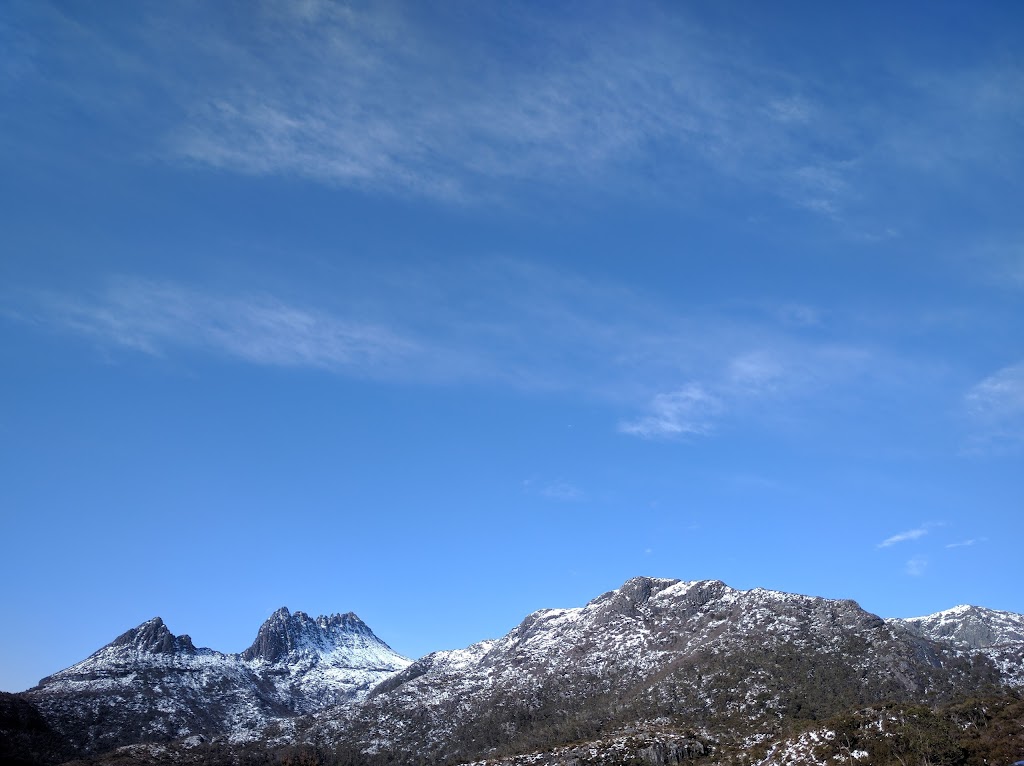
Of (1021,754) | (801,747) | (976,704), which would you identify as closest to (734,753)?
(801,747)

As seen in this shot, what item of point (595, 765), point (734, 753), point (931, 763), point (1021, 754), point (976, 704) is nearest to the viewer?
point (1021, 754)

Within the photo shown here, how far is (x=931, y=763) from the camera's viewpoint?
3113 inches

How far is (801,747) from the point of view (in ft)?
325

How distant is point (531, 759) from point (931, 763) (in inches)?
4108

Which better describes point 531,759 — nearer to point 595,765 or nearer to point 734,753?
point 595,765

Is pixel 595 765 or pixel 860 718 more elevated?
pixel 860 718

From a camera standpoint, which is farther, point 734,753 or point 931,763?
point 734,753

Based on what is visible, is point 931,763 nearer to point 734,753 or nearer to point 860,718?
point 860,718

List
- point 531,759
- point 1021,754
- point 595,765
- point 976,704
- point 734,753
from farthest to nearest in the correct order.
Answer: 1. point 531,759
2. point 595,765
3. point 734,753
4. point 976,704
5. point 1021,754

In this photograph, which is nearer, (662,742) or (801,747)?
(801,747)

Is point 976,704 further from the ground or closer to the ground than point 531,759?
further from the ground

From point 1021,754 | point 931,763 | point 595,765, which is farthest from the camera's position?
point 595,765

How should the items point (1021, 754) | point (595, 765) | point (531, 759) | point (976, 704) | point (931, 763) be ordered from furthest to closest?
1. point (531, 759)
2. point (595, 765)
3. point (976, 704)
4. point (931, 763)
5. point (1021, 754)

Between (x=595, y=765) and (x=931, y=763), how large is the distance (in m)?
87.0
